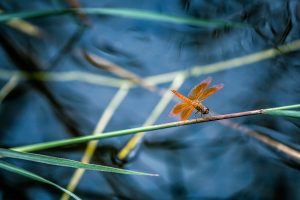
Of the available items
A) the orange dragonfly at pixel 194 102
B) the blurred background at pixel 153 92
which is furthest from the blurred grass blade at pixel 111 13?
the orange dragonfly at pixel 194 102

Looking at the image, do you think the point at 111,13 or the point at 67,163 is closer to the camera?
the point at 67,163

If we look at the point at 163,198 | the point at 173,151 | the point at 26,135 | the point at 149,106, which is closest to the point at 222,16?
the point at 149,106

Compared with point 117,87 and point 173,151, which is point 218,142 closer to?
point 173,151

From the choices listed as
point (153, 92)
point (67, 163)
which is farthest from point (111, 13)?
point (67, 163)

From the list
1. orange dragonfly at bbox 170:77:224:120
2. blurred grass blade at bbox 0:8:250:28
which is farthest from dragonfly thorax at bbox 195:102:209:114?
blurred grass blade at bbox 0:8:250:28

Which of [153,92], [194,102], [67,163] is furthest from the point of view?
[153,92]

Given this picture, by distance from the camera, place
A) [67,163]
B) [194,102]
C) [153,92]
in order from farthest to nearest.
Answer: [153,92] < [194,102] < [67,163]

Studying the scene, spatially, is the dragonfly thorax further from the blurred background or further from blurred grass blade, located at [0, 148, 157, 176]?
blurred grass blade, located at [0, 148, 157, 176]

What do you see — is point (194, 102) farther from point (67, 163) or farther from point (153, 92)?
point (67, 163)

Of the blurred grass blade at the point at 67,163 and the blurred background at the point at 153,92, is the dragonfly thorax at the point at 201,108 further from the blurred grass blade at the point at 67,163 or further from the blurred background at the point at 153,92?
the blurred grass blade at the point at 67,163
